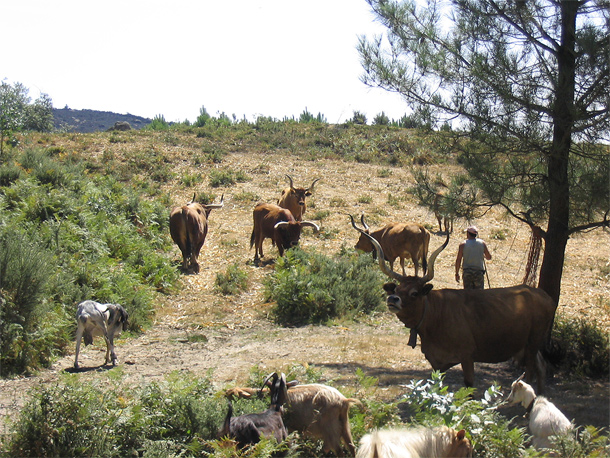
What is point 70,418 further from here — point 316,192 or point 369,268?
point 316,192

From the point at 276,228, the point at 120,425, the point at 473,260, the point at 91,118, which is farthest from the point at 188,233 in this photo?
the point at 91,118

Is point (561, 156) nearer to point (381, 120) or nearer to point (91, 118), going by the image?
point (381, 120)

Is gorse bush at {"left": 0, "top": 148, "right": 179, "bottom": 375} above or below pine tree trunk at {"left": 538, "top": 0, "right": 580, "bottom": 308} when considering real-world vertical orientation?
below

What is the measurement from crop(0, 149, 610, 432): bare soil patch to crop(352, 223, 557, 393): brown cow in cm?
70

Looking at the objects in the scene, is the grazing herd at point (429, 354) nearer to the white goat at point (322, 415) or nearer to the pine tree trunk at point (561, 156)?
the white goat at point (322, 415)

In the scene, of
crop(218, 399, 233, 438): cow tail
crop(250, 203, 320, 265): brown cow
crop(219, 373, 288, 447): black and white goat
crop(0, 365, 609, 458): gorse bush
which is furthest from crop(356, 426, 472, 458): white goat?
crop(250, 203, 320, 265): brown cow

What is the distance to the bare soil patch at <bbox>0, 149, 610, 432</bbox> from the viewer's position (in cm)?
773

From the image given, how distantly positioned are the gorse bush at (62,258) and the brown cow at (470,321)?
4.83 meters

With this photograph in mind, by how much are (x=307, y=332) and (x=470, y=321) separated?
13.2 feet

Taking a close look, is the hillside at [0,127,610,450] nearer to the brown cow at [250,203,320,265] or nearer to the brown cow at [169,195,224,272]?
the brown cow at [169,195,224,272]

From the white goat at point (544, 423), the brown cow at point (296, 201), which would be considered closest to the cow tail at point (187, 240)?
the brown cow at point (296, 201)

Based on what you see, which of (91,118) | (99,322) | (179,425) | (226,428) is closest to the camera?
(226,428)

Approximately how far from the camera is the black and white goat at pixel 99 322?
7820 mm

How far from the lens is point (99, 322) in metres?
7.93
